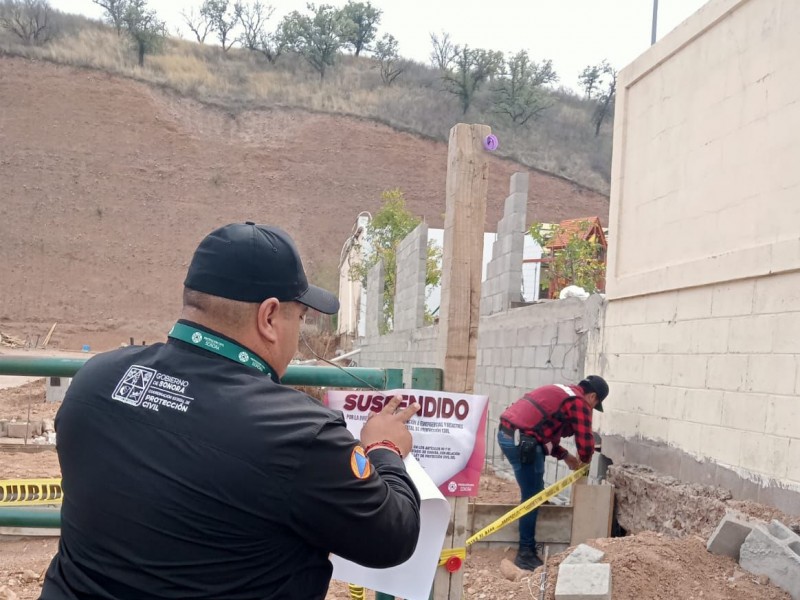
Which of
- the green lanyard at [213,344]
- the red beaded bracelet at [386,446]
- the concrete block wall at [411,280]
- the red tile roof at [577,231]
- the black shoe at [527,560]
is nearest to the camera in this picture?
the green lanyard at [213,344]

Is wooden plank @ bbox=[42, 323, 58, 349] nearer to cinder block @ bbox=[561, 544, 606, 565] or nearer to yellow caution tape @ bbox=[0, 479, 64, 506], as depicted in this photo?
yellow caution tape @ bbox=[0, 479, 64, 506]

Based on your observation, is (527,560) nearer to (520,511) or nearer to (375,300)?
(520,511)

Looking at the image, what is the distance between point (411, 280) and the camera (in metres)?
13.2

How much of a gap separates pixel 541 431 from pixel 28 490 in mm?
4560

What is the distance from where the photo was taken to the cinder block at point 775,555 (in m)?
3.81

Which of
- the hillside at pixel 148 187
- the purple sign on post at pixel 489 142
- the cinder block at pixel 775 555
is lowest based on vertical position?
the cinder block at pixel 775 555

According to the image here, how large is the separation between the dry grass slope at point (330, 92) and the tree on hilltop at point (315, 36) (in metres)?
0.99

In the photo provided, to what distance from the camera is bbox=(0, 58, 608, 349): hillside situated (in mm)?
37062

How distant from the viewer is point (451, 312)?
2268 millimetres

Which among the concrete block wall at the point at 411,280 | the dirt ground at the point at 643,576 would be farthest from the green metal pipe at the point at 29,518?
the concrete block wall at the point at 411,280

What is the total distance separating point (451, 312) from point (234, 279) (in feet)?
2.85

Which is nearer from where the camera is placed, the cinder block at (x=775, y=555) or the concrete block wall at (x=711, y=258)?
the cinder block at (x=775, y=555)

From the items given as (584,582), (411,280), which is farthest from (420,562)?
(411,280)

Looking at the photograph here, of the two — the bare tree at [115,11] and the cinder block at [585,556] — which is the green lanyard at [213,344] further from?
the bare tree at [115,11]
